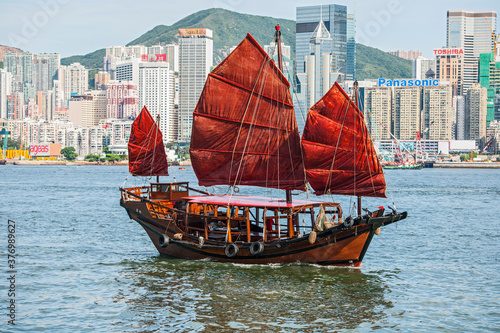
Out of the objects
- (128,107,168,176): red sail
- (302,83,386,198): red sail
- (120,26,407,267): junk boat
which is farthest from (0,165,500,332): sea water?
(128,107,168,176): red sail

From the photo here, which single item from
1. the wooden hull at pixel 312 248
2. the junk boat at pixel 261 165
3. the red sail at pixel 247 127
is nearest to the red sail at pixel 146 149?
the junk boat at pixel 261 165

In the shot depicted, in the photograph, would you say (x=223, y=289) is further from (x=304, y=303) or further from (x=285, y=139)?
(x=285, y=139)

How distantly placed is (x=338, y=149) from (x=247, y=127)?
14.7 feet

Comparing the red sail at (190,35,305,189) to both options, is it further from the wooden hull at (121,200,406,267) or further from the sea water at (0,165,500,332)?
the sea water at (0,165,500,332)

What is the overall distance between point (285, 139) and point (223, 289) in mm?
8567

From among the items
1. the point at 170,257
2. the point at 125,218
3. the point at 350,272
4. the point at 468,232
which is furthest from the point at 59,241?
the point at 468,232

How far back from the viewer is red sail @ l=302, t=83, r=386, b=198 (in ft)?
99.6

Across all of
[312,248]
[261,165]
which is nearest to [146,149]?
[261,165]

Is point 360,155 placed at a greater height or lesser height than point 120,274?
greater

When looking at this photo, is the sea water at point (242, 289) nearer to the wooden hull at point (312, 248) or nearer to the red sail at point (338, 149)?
the wooden hull at point (312, 248)

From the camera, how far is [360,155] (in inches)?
1196

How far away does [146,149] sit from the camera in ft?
143

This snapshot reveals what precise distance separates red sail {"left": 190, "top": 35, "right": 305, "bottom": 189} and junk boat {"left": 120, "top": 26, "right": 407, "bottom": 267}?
5 cm

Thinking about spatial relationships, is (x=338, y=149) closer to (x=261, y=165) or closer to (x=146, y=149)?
(x=261, y=165)
